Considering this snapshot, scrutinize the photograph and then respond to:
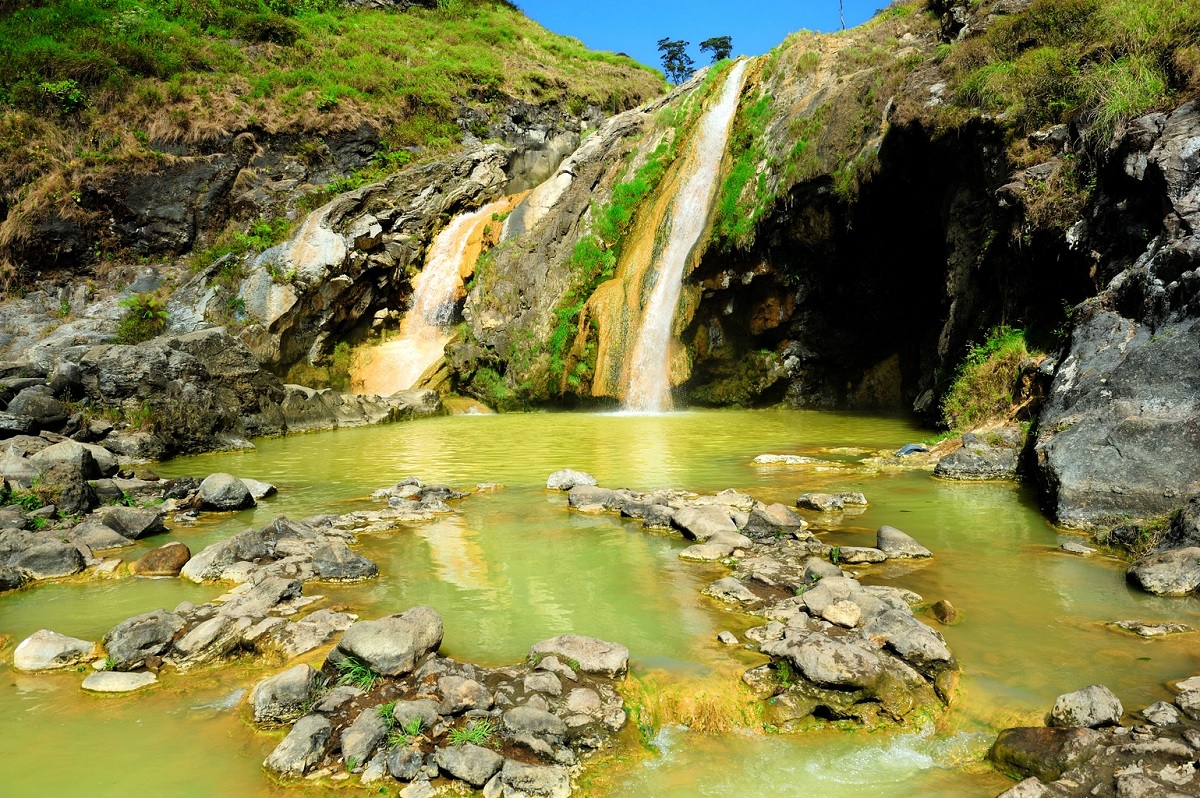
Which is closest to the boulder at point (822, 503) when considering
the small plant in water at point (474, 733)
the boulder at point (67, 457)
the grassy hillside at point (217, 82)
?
the small plant in water at point (474, 733)

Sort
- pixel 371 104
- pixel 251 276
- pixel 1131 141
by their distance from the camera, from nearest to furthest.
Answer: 1. pixel 1131 141
2. pixel 251 276
3. pixel 371 104

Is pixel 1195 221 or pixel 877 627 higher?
pixel 1195 221

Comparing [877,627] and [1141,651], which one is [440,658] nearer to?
[877,627]

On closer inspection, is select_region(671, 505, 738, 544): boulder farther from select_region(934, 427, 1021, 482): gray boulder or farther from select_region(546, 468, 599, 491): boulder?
select_region(934, 427, 1021, 482): gray boulder

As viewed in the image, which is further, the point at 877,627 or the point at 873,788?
the point at 877,627

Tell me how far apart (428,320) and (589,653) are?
2053 cm

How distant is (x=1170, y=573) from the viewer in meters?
4.74

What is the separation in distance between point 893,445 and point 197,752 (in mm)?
10583

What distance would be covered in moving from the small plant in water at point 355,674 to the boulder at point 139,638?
50.3 inches

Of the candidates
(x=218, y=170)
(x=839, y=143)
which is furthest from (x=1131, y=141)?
(x=218, y=170)

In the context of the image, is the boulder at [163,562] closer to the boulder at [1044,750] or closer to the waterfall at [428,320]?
the boulder at [1044,750]

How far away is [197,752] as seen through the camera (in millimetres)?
3188

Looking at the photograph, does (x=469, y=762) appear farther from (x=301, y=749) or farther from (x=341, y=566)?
(x=341, y=566)

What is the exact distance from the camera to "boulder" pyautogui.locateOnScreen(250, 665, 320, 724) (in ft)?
11.3
